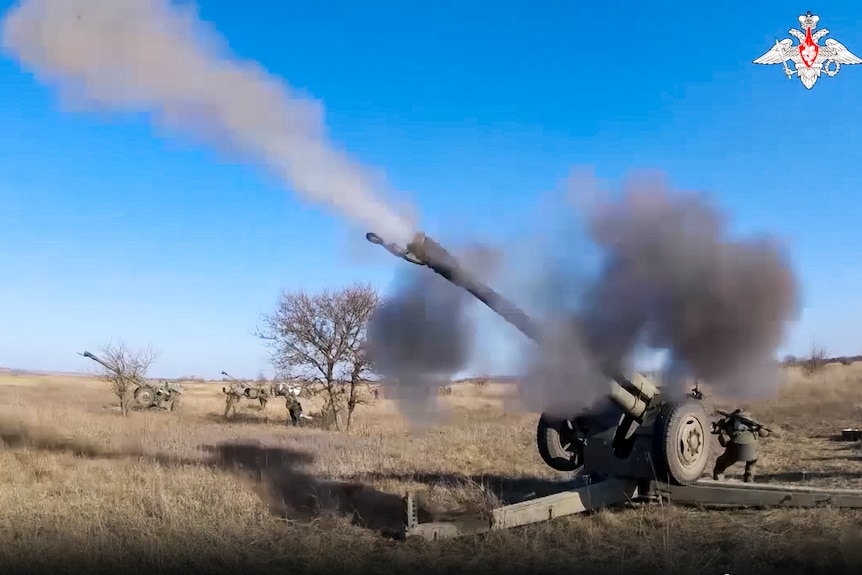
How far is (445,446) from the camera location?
16047 millimetres

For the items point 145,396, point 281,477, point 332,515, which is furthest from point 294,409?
point 332,515

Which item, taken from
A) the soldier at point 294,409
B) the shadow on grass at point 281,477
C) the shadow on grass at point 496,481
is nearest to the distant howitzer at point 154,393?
the soldier at point 294,409

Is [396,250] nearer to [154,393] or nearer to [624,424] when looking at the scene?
[624,424]

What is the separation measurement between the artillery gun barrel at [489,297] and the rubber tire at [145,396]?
23.1m

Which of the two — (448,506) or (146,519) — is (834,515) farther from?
(146,519)

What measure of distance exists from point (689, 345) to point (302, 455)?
7557 mm

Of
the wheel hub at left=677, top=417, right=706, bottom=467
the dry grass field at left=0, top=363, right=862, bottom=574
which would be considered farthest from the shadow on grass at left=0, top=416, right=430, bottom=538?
the wheel hub at left=677, top=417, right=706, bottom=467

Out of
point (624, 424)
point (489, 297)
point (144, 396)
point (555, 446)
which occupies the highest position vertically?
point (489, 297)

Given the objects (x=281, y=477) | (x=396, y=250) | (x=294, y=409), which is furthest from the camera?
(x=294, y=409)

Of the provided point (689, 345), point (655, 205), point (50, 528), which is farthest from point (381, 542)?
point (655, 205)

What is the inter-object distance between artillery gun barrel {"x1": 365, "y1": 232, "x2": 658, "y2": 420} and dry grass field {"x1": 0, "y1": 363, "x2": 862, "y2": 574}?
133cm

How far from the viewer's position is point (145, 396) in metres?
28.5

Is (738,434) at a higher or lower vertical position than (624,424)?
lower

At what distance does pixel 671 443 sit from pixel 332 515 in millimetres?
3947
